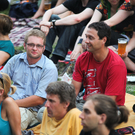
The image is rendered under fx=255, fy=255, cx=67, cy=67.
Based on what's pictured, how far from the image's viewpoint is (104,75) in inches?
118

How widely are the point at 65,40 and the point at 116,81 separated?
7.39ft

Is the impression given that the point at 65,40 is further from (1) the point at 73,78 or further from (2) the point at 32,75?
(1) the point at 73,78

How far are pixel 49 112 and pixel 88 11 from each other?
113 inches

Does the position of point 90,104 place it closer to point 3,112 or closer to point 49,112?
point 49,112

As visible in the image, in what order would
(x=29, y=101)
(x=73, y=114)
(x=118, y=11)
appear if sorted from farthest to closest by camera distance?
(x=118, y=11)
(x=29, y=101)
(x=73, y=114)

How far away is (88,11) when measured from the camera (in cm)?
488

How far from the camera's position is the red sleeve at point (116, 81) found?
2855 millimetres

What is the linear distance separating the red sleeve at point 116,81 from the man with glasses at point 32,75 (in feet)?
2.85

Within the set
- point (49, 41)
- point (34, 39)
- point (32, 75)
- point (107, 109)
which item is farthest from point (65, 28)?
point (107, 109)

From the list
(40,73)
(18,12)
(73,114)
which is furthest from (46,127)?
(18,12)

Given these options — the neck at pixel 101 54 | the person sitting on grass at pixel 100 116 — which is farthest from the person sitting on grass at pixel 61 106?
the neck at pixel 101 54

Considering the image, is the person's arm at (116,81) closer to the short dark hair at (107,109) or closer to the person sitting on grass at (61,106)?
the person sitting on grass at (61,106)

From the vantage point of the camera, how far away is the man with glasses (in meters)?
3.35

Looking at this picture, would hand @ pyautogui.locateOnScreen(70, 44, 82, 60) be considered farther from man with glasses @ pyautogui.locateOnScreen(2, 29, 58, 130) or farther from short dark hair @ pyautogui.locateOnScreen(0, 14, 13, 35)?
short dark hair @ pyautogui.locateOnScreen(0, 14, 13, 35)
